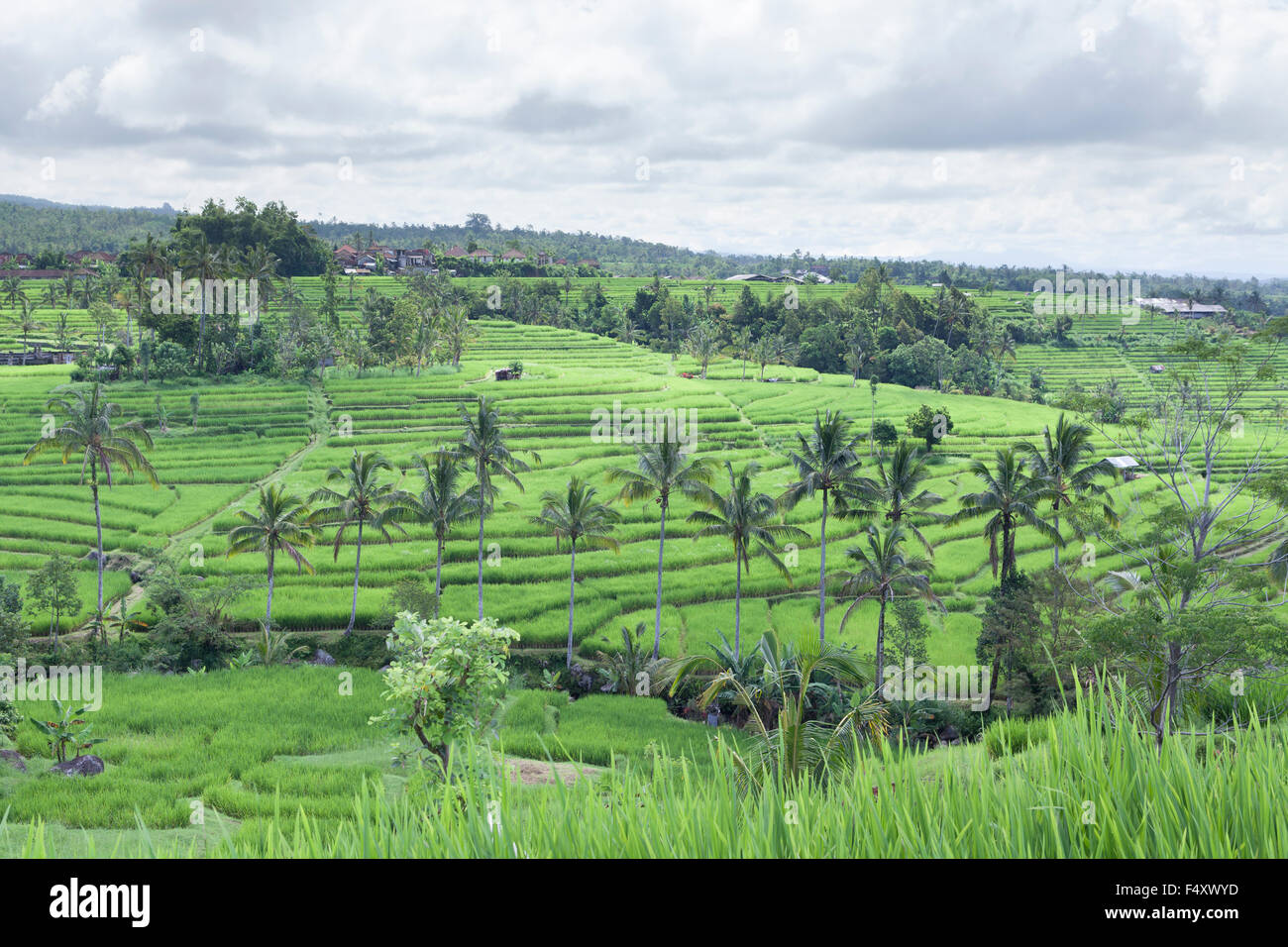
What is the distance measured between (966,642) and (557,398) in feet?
109

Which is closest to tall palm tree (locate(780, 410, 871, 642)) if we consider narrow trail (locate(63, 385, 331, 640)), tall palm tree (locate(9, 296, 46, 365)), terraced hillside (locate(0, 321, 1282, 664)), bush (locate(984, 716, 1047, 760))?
terraced hillside (locate(0, 321, 1282, 664))

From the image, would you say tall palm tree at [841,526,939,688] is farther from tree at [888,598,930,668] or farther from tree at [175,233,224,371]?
tree at [175,233,224,371]

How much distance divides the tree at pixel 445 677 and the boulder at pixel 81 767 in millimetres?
8853

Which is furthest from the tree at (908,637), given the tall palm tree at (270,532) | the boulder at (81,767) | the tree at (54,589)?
the tree at (54,589)

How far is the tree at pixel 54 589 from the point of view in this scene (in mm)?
26500

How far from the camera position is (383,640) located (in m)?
28.4

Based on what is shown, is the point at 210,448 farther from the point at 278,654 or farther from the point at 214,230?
the point at 214,230

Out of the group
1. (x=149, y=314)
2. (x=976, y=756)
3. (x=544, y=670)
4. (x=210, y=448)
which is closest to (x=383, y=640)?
(x=544, y=670)

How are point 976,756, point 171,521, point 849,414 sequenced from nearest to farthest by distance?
point 976,756 → point 171,521 → point 849,414

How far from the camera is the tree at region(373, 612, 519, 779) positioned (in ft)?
37.7

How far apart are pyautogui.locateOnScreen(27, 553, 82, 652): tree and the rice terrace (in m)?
0.16

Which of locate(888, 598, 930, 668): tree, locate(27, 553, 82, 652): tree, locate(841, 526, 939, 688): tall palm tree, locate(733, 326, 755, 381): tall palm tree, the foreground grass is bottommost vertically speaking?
locate(888, 598, 930, 668): tree

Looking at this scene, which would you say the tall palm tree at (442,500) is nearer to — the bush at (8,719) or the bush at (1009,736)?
the bush at (8,719)

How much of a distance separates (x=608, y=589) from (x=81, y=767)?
61.1 feet
